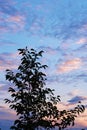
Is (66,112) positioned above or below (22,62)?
below

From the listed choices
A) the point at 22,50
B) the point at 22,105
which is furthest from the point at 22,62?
the point at 22,105

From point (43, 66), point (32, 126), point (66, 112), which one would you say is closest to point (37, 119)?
point (32, 126)

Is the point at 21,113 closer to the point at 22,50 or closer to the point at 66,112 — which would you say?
the point at 66,112

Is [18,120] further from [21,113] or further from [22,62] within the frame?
[22,62]

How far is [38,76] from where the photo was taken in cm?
1647

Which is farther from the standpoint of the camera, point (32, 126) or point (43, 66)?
point (43, 66)

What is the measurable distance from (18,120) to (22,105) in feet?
2.67

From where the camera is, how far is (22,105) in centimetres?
1580

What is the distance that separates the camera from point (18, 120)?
51.9 ft

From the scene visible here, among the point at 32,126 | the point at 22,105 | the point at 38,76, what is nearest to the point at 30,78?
the point at 38,76

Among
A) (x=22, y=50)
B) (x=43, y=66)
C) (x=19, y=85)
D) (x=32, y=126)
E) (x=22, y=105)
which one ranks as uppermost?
(x=22, y=50)

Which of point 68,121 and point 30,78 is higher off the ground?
point 30,78

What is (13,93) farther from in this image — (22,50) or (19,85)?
(22,50)

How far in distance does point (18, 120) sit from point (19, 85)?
1.86m
